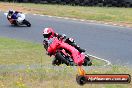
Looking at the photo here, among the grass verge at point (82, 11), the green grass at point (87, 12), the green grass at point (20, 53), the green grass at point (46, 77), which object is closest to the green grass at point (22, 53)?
the green grass at point (20, 53)

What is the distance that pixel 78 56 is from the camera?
13844mm

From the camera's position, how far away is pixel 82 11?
30.5m

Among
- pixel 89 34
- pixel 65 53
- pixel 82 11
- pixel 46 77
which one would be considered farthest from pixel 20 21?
pixel 46 77

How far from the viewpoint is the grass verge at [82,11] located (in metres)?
28.0

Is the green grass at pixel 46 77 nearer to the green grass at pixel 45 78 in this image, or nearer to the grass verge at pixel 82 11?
the green grass at pixel 45 78

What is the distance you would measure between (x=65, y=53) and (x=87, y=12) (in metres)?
16.4

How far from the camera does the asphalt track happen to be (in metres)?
17.4

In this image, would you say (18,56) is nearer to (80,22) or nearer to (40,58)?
(40,58)

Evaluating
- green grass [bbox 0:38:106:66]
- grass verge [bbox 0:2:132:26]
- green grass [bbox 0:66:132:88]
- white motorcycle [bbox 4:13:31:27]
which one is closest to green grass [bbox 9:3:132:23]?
grass verge [bbox 0:2:132:26]

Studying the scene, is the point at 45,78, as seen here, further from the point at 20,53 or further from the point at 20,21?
the point at 20,21

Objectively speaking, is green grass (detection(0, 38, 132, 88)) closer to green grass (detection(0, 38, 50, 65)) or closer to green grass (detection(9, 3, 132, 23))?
green grass (detection(0, 38, 50, 65))

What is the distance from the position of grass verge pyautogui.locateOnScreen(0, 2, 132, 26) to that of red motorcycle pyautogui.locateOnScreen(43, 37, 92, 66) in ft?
40.6

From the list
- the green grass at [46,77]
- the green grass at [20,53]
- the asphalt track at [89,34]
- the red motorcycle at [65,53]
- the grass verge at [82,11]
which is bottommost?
the grass verge at [82,11]

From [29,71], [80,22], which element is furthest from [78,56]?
[80,22]
